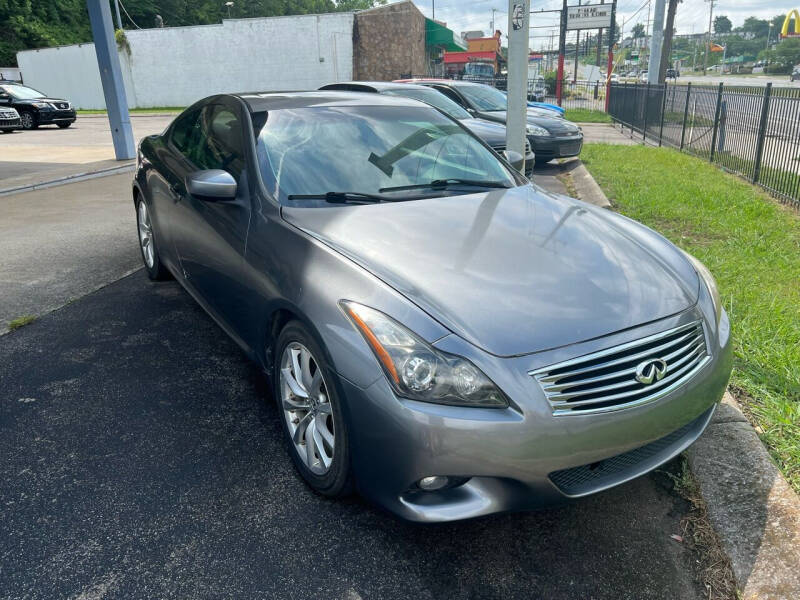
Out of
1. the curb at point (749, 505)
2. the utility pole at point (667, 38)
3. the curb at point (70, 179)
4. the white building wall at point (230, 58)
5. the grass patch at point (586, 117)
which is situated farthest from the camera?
the white building wall at point (230, 58)

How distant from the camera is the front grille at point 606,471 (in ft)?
6.98

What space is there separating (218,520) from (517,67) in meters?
5.31

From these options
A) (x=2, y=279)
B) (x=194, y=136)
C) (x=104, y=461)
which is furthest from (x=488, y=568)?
(x=2, y=279)

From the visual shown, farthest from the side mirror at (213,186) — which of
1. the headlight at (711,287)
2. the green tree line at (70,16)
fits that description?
the green tree line at (70,16)

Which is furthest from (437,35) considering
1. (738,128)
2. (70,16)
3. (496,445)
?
(496,445)

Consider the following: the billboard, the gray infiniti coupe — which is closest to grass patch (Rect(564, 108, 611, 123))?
the billboard

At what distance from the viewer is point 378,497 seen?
2.21 meters

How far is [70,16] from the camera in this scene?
46.0m

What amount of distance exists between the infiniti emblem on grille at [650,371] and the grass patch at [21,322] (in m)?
3.98

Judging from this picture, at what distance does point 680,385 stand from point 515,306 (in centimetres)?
65

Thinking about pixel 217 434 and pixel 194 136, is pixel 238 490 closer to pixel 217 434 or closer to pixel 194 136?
pixel 217 434

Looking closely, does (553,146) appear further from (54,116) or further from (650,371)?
(54,116)

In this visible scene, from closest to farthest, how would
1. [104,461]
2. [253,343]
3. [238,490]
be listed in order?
[238,490] → [104,461] → [253,343]

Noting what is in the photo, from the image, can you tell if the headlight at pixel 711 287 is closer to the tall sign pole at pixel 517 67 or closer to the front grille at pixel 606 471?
the front grille at pixel 606 471
